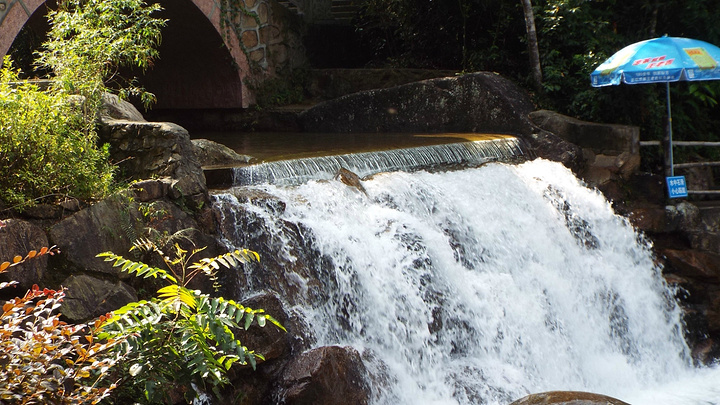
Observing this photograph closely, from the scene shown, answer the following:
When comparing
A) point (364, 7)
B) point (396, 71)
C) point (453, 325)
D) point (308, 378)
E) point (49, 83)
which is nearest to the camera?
point (308, 378)

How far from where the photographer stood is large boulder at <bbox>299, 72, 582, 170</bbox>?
9422 mm

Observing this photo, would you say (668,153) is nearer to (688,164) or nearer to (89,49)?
(688,164)

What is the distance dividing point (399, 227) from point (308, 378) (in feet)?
6.04

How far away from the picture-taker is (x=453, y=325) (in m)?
5.89

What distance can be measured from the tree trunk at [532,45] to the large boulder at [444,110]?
0.97 feet

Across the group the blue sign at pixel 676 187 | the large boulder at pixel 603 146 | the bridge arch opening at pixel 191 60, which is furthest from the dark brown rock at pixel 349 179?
the bridge arch opening at pixel 191 60

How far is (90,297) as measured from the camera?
4379 millimetres

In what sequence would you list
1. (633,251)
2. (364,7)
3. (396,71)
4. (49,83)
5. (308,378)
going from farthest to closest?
(364,7) → (396,71) → (633,251) → (49,83) → (308,378)

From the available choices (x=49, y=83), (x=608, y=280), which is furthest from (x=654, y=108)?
(x=49, y=83)

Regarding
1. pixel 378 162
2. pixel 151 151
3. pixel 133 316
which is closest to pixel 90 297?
pixel 133 316

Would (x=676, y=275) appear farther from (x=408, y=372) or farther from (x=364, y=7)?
(x=364, y=7)

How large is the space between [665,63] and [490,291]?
3124mm

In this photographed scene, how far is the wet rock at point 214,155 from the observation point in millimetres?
7171

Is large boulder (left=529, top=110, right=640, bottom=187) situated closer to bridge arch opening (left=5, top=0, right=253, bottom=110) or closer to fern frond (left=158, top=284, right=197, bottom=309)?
bridge arch opening (left=5, top=0, right=253, bottom=110)
